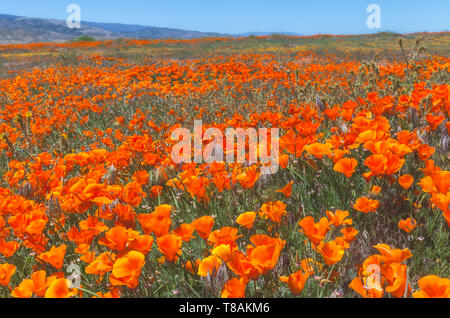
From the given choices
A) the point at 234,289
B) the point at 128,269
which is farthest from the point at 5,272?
the point at 234,289

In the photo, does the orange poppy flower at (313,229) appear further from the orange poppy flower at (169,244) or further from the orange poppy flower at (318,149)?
the orange poppy flower at (318,149)

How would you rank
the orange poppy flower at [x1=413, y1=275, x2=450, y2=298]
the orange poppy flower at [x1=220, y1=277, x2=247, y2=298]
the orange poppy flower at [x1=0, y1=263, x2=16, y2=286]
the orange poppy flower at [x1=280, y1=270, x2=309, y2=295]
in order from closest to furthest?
1. the orange poppy flower at [x1=413, y1=275, x2=450, y2=298]
2. the orange poppy flower at [x1=220, y1=277, x2=247, y2=298]
3. the orange poppy flower at [x1=280, y1=270, x2=309, y2=295]
4. the orange poppy flower at [x1=0, y1=263, x2=16, y2=286]

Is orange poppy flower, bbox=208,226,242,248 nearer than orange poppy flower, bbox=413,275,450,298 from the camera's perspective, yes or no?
No

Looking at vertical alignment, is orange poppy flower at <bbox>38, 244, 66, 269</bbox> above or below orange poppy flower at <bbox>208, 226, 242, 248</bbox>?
below

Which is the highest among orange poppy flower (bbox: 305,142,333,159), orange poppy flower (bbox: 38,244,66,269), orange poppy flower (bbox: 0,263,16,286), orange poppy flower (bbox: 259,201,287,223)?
orange poppy flower (bbox: 305,142,333,159)

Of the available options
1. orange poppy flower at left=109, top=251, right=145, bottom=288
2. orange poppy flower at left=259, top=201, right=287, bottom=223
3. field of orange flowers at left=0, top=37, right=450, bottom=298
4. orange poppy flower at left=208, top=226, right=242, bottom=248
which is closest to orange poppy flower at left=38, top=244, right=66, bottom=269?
field of orange flowers at left=0, top=37, right=450, bottom=298

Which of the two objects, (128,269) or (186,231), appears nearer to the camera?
(128,269)

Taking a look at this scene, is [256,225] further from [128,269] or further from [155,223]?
[128,269]

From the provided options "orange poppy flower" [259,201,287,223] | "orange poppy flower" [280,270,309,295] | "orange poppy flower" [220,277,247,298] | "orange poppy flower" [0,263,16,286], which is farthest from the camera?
"orange poppy flower" [259,201,287,223]

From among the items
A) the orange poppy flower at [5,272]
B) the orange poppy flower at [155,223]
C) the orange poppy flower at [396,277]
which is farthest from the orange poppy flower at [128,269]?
the orange poppy flower at [396,277]

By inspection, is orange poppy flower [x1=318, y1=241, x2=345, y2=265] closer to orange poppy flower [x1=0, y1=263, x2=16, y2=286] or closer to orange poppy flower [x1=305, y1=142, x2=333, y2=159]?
orange poppy flower [x1=305, y1=142, x2=333, y2=159]
